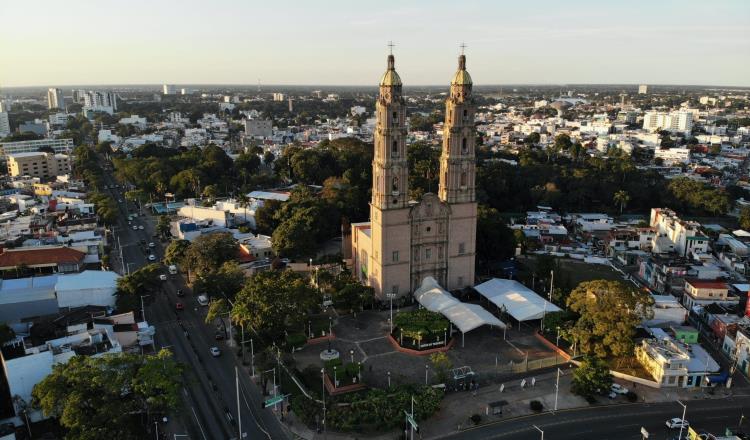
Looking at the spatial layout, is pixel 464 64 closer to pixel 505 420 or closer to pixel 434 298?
pixel 434 298

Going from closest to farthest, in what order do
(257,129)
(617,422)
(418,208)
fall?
1. (617,422)
2. (418,208)
3. (257,129)

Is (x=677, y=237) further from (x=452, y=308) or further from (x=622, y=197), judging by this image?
(x=452, y=308)

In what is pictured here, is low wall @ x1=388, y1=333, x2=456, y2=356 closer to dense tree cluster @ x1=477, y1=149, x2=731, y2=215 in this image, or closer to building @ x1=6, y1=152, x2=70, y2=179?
dense tree cluster @ x1=477, y1=149, x2=731, y2=215

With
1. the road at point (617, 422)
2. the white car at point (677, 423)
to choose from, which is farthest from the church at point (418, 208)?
the white car at point (677, 423)

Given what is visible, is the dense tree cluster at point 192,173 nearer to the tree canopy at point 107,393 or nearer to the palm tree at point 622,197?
the tree canopy at point 107,393


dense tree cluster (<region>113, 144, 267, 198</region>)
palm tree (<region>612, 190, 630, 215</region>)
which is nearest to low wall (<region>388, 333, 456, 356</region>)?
dense tree cluster (<region>113, 144, 267, 198</region>)

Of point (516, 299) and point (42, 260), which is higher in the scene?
point (42, 260)

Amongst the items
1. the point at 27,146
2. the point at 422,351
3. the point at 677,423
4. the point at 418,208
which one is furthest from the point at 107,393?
the point at 27,146
